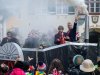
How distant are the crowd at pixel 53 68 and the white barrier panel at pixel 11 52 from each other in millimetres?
190

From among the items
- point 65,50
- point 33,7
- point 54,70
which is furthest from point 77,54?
point 33,7

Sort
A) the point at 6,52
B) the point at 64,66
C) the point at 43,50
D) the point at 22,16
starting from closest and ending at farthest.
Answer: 1. the point at 6,52
2. the point at 43,50
3. the point at 64,66
4. the point at 22,16

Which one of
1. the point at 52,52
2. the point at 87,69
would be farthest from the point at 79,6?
the point at 87,69

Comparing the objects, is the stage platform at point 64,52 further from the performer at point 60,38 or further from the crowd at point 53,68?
the performer at point 60,38

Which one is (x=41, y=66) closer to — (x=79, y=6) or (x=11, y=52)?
(x=11, y=52)

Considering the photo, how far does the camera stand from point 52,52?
11.7 metres

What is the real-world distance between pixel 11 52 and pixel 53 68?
5.53ft

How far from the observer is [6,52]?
10.3m

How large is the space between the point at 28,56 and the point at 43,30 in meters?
3.81

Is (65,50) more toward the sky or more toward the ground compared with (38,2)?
more toward the ground

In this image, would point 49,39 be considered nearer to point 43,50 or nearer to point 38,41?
point 38,41

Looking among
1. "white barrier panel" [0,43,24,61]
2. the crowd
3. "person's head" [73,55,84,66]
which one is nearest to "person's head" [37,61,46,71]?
the crowd

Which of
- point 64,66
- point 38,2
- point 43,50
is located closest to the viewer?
point 43,50

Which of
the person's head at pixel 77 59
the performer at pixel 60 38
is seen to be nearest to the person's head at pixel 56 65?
the person's head at pixel 77 59
